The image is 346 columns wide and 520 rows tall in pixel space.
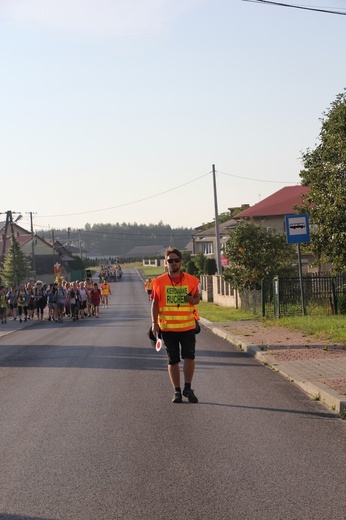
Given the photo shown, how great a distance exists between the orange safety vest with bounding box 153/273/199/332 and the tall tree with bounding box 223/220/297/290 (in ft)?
87.4

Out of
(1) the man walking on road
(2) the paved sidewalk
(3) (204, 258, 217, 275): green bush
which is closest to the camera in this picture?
(1) the man walking on road

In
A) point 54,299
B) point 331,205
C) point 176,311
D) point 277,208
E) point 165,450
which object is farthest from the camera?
Answer: point 277,208

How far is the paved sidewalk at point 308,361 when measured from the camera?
10.5m

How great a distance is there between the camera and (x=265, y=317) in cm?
2764

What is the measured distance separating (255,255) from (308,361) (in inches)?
933

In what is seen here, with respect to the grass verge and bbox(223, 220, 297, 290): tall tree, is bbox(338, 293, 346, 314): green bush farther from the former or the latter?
bbox(223, 220, 297, 290): tall tree

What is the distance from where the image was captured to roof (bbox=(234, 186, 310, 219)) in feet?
236

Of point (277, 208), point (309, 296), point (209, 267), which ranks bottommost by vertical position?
point (309, 296)

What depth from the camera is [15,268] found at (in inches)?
3423

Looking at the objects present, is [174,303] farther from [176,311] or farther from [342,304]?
[342,304]

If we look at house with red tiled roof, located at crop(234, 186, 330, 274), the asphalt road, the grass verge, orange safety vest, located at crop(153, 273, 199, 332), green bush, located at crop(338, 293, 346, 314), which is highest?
house with red tiled roof, located at crop(234, 186, 330, 274)

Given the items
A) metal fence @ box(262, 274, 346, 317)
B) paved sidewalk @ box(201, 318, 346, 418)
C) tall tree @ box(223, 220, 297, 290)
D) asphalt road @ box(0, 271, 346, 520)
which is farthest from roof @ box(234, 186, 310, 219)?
asphalt road @ box(0, 271, 346, 520)

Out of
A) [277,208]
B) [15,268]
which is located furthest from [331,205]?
[15,268]

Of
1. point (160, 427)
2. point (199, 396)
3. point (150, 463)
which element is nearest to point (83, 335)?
point (199, 396)
